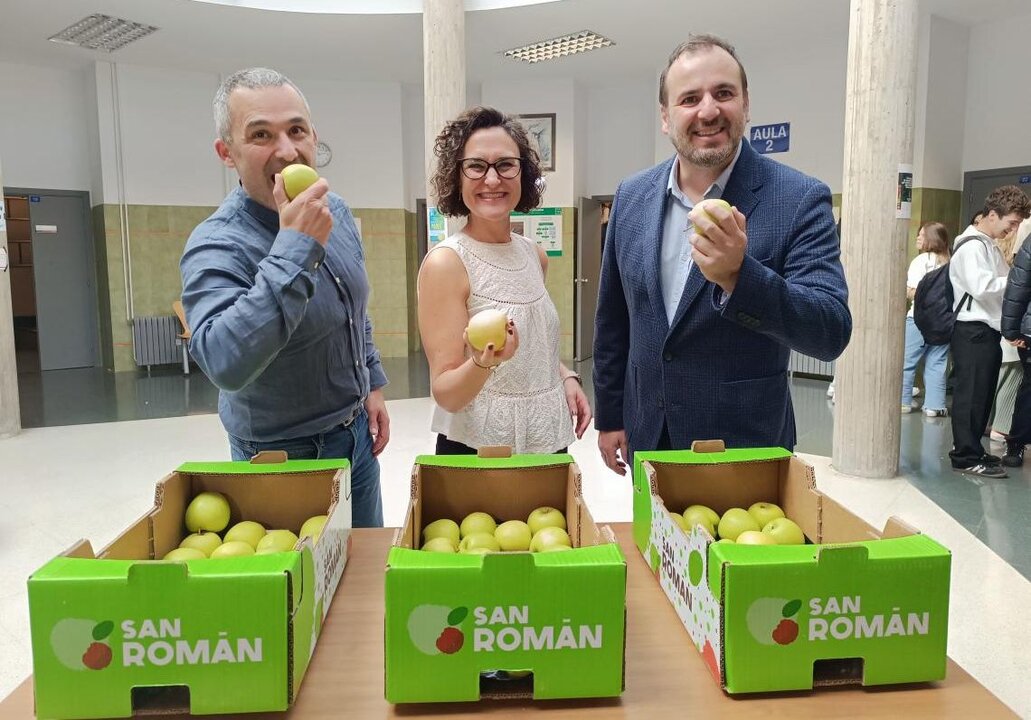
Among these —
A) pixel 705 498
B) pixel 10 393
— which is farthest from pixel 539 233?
pixel 705 498

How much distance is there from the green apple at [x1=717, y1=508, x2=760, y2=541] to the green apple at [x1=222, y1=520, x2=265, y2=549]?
86cm

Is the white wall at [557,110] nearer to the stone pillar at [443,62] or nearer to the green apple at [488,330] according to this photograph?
the stone pillar at [443,62]

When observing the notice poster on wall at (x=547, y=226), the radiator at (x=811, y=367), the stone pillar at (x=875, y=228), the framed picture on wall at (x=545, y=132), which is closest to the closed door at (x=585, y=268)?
the notice poster on wall at (x=547, y=226)

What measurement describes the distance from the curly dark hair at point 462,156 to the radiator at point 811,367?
786 cm

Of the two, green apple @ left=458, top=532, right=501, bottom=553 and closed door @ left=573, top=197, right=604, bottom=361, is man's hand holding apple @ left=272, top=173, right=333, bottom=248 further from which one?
closed door @ left=573, top=197, right=604, bottom=361

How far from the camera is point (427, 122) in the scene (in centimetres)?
654

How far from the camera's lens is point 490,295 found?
6.82 ft

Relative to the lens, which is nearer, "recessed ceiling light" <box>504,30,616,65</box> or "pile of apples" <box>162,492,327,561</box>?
"pile of apples" <box>162,492,327,561</box>

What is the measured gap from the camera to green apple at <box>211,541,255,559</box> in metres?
1.29

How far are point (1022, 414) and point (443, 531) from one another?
5.47m

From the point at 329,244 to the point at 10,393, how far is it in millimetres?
6082

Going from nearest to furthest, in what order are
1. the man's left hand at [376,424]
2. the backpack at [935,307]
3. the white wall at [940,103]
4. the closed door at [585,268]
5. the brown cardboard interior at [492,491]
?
the brown cardboard interior at [492,491], the man's left hand at [376,424], the backpack at [935,307], the white wall at [940,103], the closed door at [585,268]

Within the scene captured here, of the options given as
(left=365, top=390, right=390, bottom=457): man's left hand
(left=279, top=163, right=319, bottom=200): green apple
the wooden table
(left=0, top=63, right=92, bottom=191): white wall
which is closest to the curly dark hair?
(left=365, top=390, right=390, bottom=457): man's left hand

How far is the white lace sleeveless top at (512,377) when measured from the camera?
209 centimetres
